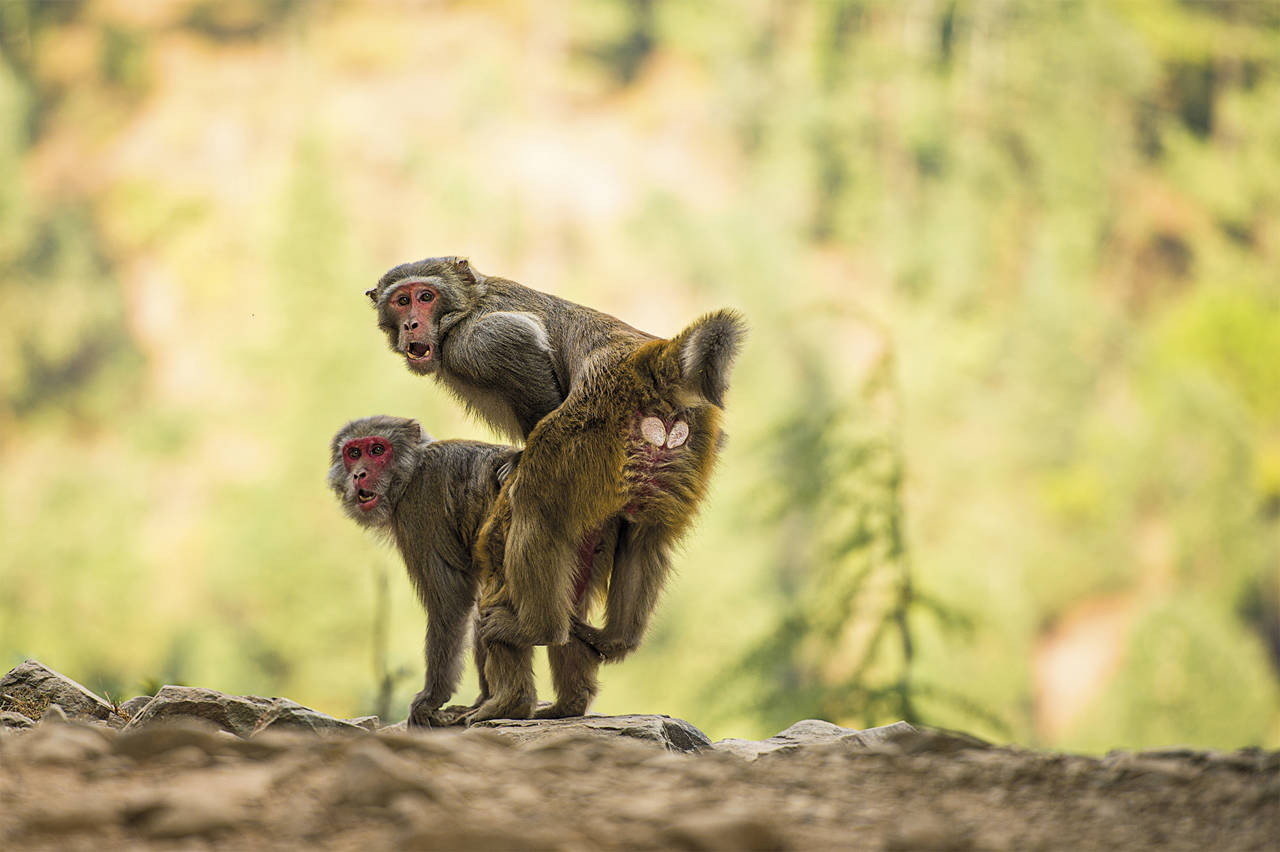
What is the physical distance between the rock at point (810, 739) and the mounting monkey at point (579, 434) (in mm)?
797

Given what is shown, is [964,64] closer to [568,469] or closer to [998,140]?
[998,140]

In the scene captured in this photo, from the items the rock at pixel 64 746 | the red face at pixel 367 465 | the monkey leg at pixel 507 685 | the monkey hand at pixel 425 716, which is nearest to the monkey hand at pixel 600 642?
the monkey leg at pixel 507 685

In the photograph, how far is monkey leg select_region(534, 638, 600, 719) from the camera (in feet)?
21.0

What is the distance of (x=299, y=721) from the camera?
6008 mm

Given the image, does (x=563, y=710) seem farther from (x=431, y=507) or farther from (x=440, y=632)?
(x=431, y=507)

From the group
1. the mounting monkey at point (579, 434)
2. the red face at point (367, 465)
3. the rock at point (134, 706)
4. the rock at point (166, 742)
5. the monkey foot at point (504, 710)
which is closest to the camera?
the rock at point (166, 742)

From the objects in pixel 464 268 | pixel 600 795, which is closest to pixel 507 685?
pixel 464 268

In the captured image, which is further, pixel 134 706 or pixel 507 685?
pixel 134 706

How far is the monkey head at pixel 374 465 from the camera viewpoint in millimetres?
6684

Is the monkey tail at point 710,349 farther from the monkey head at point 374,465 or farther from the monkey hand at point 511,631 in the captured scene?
the monkey head at point 374,465

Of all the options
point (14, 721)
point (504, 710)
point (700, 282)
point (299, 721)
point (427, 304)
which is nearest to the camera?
point (14, 721)

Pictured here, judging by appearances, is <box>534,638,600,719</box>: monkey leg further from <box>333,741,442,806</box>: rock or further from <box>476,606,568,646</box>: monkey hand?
<box>333,741,442,806</box>: rock

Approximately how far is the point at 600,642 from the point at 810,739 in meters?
1.09

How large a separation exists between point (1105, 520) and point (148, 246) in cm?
3268
